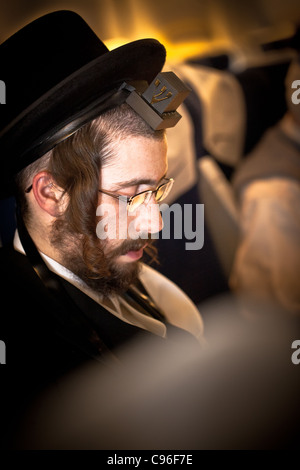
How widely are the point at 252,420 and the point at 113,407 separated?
16.6 inches

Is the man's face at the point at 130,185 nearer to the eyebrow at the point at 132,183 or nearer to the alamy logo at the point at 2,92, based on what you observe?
the eyebrow at the point at 132,183

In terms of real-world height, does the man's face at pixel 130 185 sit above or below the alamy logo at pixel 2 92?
below

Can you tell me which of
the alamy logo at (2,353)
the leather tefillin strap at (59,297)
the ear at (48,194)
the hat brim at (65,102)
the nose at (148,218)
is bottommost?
the alamy logo at (2,353)

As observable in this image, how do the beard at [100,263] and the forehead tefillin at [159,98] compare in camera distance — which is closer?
the forehead tefillin at [159,98]

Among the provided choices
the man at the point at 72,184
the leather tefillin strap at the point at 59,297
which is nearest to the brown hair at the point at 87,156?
the man at the point at 72,184

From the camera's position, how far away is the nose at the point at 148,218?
829mm

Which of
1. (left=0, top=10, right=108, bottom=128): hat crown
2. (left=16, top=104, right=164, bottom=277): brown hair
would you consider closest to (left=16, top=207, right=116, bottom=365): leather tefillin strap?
(left=16, top=104, right=164, bottom=277): brown hair

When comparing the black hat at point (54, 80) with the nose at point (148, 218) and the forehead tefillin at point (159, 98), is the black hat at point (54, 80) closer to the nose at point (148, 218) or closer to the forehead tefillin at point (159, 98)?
the forehead tefillin at point (159, 98)

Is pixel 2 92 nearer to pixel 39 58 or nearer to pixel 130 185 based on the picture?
pixel 39 58

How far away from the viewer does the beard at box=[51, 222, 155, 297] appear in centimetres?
84

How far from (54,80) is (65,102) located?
0.20ft

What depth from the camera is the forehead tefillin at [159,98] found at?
0.72 meters

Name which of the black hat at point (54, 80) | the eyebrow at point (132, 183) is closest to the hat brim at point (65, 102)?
the black hat at point (54, 80)

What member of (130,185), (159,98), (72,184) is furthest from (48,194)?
(159,98)
